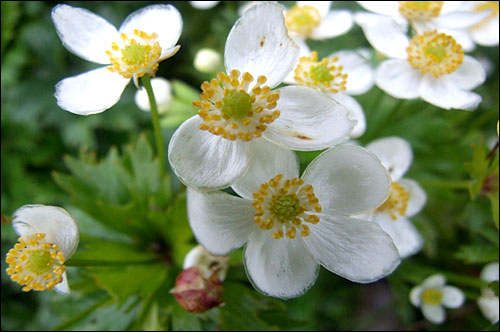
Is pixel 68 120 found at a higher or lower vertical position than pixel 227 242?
lower

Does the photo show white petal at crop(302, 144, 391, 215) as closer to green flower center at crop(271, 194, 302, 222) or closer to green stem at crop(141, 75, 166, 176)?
green flower center at crop(271, 194, 302, 222)

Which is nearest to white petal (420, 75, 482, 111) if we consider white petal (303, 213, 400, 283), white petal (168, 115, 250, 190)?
white petal (303, 213, 400, 283)

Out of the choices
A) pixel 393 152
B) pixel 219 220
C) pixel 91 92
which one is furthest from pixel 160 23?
pixel 393 152

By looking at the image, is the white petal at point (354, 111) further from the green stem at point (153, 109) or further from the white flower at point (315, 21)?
the green stem at point (153, 109)

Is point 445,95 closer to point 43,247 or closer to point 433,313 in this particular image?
point 433,313

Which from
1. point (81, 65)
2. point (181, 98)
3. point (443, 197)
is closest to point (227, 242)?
point (181, 98)

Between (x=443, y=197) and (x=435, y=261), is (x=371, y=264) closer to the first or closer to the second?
(x=443, y=197)

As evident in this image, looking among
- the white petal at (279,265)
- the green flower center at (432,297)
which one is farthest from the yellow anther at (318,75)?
the green flower center at (432,297)
